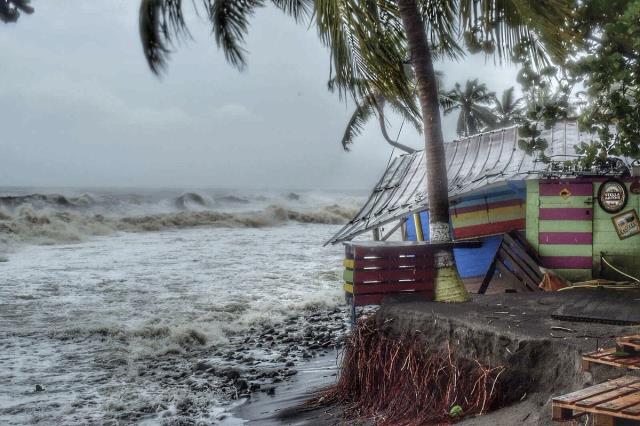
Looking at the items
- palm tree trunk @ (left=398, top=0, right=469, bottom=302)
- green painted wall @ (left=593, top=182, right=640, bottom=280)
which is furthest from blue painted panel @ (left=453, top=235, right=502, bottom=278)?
palm tree trunk @ (left=398, top=0, right=469, bottom=302)

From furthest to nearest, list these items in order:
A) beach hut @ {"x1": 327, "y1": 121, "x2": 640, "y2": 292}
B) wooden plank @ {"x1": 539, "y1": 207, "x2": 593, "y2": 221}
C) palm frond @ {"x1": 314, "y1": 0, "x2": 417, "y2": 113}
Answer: wooden plank @ {"x1": 539, "y1": 207, "x2": 593, "y2": 221}, beach hut @ {"x1": 327, "y1": 121, "x2": 640, "y2": 292}, palm frond @ {"x1": 314, "y1": 0, "x2": 417, "y2": 113}

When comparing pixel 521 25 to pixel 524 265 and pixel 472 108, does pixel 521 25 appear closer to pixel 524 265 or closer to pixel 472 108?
pixel 524 265

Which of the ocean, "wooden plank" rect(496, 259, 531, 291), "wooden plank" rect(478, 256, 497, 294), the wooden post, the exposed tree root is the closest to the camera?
the exposed tree root

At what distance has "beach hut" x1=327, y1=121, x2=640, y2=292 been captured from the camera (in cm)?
970

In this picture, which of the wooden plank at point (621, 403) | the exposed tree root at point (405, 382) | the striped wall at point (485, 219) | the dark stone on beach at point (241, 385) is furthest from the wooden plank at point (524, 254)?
the wooden plank at point (621, 403)

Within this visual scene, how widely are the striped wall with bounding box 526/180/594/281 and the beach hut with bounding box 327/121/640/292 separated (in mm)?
15

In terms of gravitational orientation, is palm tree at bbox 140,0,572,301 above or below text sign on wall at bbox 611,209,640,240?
above

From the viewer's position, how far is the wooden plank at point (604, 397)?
3709 mm

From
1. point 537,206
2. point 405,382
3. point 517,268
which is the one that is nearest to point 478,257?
point 517,268

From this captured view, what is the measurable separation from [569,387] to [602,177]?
5659mm

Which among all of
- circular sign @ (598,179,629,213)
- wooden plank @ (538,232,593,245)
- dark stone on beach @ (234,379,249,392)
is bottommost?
dark stone on beach @ (234,379,249,392)

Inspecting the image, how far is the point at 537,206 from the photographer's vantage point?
33.3 feet

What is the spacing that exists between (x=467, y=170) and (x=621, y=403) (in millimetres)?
8943

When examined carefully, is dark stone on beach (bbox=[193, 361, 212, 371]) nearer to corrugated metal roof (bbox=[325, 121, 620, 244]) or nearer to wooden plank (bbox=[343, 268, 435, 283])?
corrugated metal roof (bbox=[325, 121, 620, 244])
